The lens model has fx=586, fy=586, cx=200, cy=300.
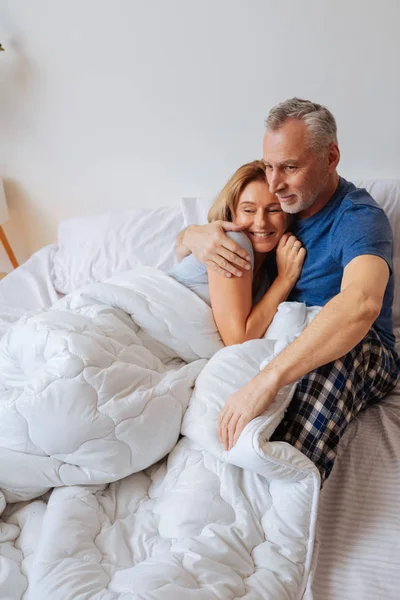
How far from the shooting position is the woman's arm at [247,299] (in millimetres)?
1579

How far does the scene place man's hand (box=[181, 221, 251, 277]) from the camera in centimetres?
157

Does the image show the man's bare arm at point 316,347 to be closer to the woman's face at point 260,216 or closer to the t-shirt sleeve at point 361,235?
the t-shirt sleeve at point 361,235

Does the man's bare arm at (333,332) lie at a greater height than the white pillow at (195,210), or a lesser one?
lesser

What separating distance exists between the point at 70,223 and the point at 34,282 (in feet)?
0.98

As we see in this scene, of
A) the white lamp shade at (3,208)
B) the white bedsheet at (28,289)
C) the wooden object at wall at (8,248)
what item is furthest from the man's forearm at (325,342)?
the wooden object at wall at (8,248)

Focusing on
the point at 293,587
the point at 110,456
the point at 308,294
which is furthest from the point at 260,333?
the point at 293,587

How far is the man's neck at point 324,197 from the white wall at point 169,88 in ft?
1.45

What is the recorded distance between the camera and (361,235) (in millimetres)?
1459

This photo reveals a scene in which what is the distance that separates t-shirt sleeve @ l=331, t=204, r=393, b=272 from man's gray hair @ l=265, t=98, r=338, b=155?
186 mm

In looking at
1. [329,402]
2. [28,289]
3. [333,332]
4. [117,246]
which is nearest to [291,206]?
[333,332]

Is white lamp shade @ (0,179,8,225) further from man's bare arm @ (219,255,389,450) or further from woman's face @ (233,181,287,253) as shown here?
man's bare arm @ (219,255,389,450)

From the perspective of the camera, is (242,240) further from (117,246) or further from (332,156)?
(117,246)

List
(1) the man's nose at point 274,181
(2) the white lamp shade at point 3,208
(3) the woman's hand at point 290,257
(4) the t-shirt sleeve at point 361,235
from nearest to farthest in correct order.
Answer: (4) the t-shirt sleeve at point 361,235 < (1) the man's nose at point 274,181 < (3) the woman's hand at point 290,257 < (2) the white lamp shade at point 3,208

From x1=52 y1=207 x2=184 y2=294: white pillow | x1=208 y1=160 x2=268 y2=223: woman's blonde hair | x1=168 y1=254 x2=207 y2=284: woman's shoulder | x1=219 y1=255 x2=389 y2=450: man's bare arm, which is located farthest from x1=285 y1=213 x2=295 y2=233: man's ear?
x1=52 y1=207 x2=184 y2=294: white pillow
